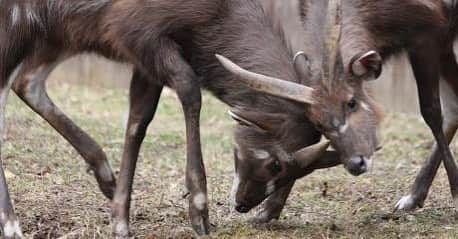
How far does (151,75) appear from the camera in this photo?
7.40m

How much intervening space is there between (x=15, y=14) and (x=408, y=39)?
2.85 meters

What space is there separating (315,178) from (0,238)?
3.62m

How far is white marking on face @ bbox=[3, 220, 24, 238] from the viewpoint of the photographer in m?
7.16

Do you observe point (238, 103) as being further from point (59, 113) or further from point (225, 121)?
point (225, 121)

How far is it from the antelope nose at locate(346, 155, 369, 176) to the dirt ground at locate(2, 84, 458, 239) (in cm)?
50

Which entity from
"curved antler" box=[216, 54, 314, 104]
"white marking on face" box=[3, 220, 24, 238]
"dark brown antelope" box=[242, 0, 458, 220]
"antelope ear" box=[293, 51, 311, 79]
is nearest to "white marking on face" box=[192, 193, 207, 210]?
"curved antler" box=[216, 54, 314, 104]

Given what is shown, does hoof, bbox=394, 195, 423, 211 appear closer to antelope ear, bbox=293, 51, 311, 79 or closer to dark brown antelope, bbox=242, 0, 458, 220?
dark brown antelope, bbox=242, 0, 458, 220

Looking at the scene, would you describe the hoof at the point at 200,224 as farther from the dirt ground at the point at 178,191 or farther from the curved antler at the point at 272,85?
the curved antler at the point at 272,85

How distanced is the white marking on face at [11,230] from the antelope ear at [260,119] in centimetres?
161

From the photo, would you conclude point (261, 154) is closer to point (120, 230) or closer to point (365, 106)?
point (365, 106)

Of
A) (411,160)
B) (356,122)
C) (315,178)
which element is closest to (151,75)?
(356,122)

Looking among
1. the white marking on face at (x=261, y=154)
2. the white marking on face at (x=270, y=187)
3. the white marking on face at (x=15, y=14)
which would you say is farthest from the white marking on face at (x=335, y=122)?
the white marking on face at (x=15, y=14)

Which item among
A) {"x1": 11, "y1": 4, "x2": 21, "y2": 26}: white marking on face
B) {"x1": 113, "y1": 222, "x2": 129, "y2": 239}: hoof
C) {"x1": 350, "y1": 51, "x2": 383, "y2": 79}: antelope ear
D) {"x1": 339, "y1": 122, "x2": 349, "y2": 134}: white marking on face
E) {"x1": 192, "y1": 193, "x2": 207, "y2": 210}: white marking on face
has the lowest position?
{"x1": 113, "y1": 222, "x2": 129, "y2": 239}: hoof

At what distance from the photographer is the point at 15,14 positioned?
776 centimetres
